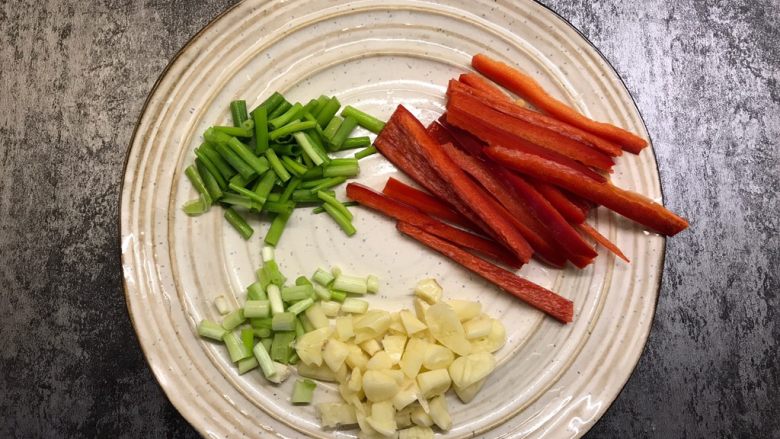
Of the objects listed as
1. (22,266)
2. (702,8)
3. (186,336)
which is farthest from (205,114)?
(702,8)

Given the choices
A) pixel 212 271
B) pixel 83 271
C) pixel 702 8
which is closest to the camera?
pixel 212 271

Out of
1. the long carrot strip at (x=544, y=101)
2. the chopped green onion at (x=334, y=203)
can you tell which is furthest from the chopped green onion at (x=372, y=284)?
the long carrot strip at (x=544, y=101)

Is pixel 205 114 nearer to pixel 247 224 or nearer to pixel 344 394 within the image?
pixel 247 224

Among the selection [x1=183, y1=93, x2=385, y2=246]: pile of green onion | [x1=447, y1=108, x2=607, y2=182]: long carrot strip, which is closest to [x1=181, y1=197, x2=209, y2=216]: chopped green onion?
[x1=183, y1=93, x2=385, y2=246]: pile of green onion


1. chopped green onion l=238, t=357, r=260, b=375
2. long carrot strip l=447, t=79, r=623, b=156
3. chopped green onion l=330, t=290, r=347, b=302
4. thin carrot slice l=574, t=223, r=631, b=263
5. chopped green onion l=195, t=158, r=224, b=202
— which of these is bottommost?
chopped green onion l=238, t=357, r=260, b=375

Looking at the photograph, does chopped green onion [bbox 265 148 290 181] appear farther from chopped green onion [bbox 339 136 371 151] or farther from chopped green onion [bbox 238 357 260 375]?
chopped green onion [bbox 238 357 260 375]

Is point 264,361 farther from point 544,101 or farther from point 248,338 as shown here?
point 544,101
